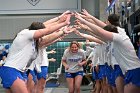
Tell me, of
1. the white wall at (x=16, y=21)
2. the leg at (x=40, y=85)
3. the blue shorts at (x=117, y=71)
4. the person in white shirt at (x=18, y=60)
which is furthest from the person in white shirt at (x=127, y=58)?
the white wall at (x=16, y=21)

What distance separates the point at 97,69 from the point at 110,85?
278 centimetres

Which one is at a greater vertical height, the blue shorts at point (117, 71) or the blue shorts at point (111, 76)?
the blue shorts at point (117, 71)

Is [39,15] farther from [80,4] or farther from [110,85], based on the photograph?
[110,85]

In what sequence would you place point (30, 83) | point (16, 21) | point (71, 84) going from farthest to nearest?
point (16, 21) → point (71, 84) → point (30, 83)

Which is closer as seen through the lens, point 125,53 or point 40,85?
point 125,53

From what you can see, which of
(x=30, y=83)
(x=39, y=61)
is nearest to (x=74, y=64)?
(x=39, y=61)

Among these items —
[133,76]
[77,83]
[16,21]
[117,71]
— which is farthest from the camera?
[16,21]

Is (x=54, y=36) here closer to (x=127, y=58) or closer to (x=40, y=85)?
(x=40, y=85)

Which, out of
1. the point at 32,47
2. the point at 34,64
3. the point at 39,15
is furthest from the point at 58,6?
the point at 32,47

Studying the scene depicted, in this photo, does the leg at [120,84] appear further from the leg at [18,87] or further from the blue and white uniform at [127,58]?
the leg at [18,87]

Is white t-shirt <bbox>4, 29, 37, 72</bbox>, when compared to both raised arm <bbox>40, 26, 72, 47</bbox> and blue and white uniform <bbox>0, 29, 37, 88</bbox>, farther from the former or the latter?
raised arm <bbox>40, 26, 72, 47</bbox>

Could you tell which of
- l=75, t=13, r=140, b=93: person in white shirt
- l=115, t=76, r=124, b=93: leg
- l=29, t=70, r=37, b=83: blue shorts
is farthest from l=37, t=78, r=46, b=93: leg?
l=75, t=13, r=140, b=93: person in white shirt

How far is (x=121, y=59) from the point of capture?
203 inches

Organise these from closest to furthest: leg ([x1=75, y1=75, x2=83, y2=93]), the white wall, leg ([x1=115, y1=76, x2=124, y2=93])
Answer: leg ([x1=115, y1=76, x2=124, y2=93]) < leg ([x1=75, y1=75, x2=83, y2=93]) < the white wall
